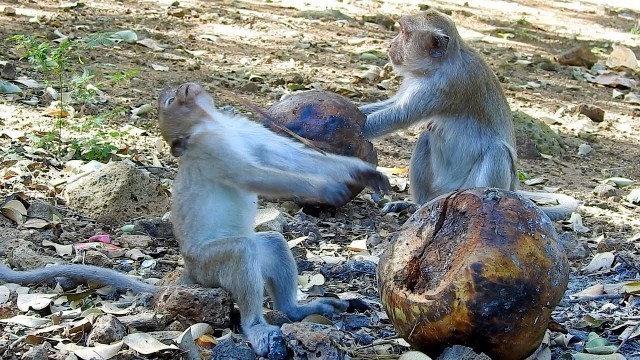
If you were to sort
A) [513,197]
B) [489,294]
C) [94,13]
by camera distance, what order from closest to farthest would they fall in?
[489,294] → [513,197] → [94,13]

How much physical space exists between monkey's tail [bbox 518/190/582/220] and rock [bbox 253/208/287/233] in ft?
5.99

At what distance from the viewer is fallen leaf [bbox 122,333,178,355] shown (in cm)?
454

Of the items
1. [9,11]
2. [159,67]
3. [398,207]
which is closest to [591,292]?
[398,207]

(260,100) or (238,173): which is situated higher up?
(238,173)

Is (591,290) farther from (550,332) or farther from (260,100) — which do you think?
(260,100)

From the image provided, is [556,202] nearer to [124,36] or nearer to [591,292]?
[591,292]

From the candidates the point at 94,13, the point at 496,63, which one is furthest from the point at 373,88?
the point at 94,13

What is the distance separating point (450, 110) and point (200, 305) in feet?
10.7

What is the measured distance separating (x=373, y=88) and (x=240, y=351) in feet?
21.0

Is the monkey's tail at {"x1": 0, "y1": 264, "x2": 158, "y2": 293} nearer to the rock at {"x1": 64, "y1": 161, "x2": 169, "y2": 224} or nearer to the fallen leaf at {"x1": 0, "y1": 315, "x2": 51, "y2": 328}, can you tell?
the fallen leaf at {"x1": 0, "y1": 315, "x2": 51, "y2": 328}

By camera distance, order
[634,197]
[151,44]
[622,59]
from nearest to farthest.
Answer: [634,197], [151,44], [622,59]

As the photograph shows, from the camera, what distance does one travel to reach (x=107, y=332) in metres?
4.68

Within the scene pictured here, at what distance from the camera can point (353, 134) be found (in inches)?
275

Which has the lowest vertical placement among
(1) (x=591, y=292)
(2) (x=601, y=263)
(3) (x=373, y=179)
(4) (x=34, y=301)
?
(4) (x=34, y=301)
